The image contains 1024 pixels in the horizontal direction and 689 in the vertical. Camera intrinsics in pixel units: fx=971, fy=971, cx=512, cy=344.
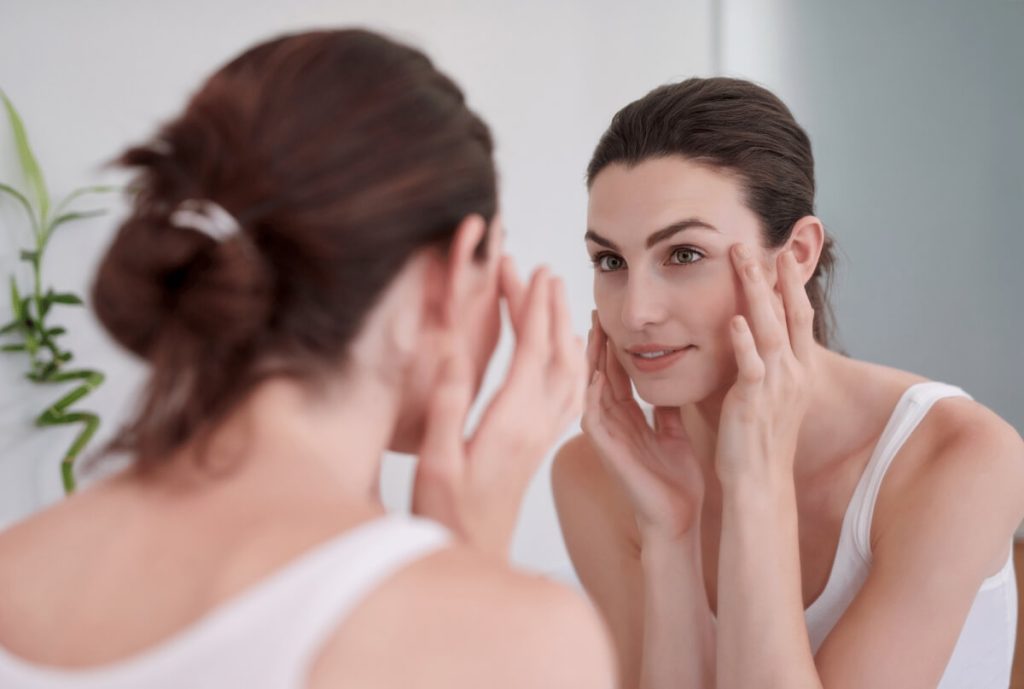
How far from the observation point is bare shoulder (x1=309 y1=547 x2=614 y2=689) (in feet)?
1.86

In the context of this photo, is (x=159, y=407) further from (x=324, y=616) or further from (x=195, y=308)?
(x=324, y=616)

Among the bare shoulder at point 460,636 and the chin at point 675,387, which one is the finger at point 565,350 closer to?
the bare shoulder at point 460,636

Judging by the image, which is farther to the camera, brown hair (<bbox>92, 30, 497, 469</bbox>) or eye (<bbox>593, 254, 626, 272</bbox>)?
eye (<bbox>593, 254, 626, 272</bbox>)

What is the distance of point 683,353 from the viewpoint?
146 centimetres

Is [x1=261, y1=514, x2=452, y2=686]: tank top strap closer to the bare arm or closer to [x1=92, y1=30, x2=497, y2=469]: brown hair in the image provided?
[x1=92, y1=30, x2=497, y2=469]: brown hair

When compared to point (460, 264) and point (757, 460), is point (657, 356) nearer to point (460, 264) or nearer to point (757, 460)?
point (757, 460)

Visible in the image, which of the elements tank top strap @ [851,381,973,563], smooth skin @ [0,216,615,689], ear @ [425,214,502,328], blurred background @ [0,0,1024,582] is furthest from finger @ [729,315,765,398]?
blurred background @ [0,0,1024,582]

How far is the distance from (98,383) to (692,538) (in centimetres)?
204

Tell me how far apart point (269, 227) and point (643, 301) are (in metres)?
0.83

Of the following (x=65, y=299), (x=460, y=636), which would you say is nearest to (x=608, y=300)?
(x=460, y=636)

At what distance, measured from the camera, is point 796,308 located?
1.40m

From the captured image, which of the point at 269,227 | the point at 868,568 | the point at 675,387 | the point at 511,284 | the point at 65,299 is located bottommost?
the point at 868,568

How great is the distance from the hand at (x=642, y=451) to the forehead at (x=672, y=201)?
0.68ft

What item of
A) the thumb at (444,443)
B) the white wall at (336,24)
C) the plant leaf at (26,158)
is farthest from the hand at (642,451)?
the plant leaf at (26,158)
